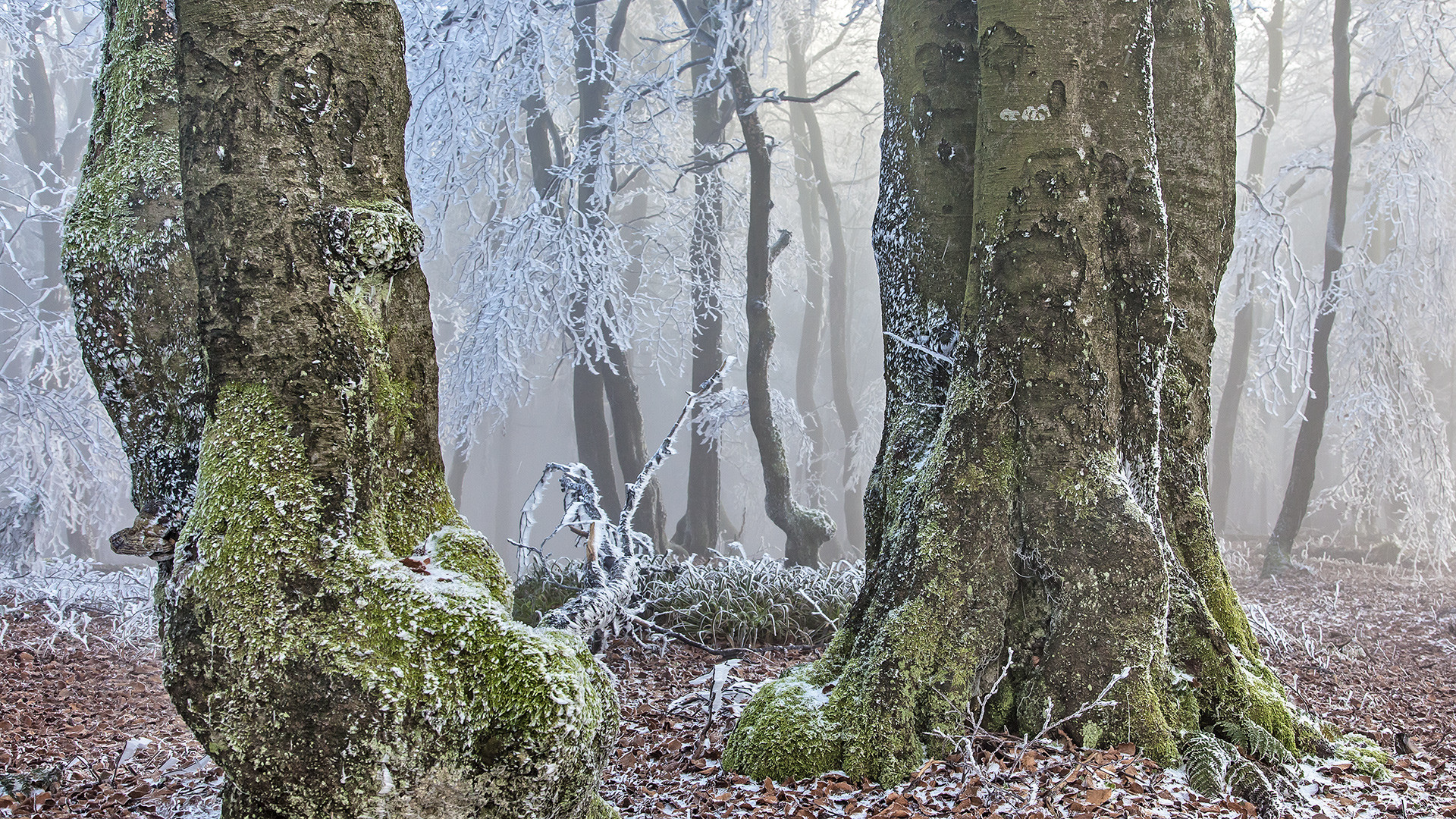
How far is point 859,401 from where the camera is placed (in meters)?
16.7

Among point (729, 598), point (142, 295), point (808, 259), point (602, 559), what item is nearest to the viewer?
point (142, 295)

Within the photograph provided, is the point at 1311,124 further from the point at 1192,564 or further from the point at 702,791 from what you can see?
the point at 702,791

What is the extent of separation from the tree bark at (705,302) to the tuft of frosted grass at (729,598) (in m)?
3.28

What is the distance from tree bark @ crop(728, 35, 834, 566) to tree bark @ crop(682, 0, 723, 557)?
1286mm

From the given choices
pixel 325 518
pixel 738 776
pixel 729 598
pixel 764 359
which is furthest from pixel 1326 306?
pixel 325 518

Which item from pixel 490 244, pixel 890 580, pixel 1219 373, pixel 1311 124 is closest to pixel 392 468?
pixel 890 580

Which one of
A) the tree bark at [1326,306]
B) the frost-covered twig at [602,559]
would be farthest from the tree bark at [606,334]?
the tree bark at [1326,306]

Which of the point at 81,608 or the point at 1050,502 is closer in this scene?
the point at 1050,502

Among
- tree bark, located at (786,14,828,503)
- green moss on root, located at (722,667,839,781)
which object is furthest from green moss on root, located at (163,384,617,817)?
tree bark, located at (786,14,828,503)

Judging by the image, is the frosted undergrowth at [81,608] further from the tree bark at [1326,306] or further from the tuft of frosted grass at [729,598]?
the tree bark at [1326,306]

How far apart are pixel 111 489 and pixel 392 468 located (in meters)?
12.0

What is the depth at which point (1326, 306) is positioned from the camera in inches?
356

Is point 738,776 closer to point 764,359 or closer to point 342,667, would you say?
point 342,667

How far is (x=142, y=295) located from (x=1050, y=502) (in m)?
2.77
